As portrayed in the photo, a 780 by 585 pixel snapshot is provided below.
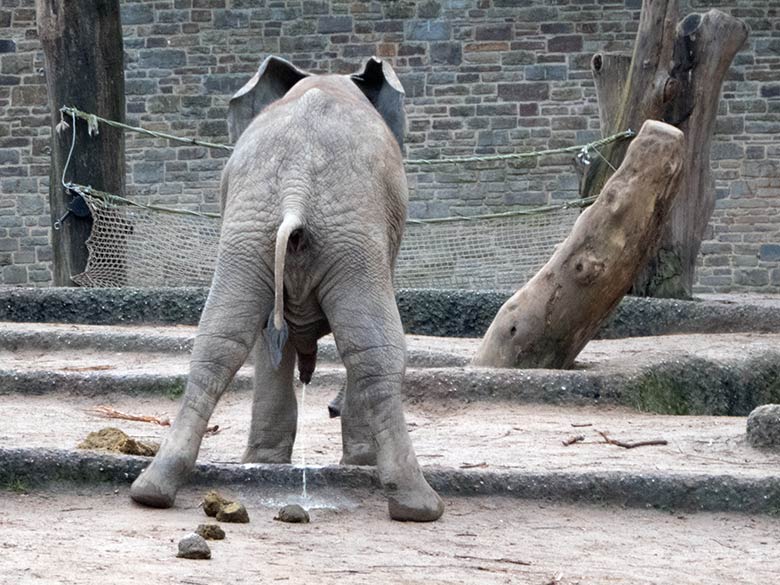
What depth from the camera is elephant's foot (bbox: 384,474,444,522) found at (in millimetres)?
5062

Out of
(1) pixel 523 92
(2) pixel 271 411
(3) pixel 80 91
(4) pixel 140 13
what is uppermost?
(4) pixel 140 13

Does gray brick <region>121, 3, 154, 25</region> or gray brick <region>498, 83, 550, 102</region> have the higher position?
gray brick <region>121, 3, 154, 25</region>

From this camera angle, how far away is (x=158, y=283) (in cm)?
1207

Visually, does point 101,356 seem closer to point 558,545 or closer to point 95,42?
point 95,42

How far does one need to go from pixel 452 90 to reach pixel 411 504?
16971 mm

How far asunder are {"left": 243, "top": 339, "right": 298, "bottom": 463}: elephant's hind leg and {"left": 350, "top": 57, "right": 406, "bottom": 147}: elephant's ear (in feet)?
3.17

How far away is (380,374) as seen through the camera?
5.05 m

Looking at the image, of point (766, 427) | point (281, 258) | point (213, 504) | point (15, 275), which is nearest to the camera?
point (281, 258)

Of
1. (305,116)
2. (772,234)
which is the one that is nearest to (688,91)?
(305,116)

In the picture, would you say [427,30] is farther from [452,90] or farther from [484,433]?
[484,433]

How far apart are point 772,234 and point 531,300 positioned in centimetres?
1349

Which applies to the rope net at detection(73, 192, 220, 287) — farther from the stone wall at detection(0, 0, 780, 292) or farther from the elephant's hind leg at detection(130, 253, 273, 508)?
the stone wall at detection(0, 0, 780, 292)

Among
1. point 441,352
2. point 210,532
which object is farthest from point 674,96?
point 210,532

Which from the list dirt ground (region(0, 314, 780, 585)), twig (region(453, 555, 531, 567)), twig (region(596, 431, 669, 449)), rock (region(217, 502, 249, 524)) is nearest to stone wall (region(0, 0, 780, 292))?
dirt ground (region(0, 314, 780, 585))
